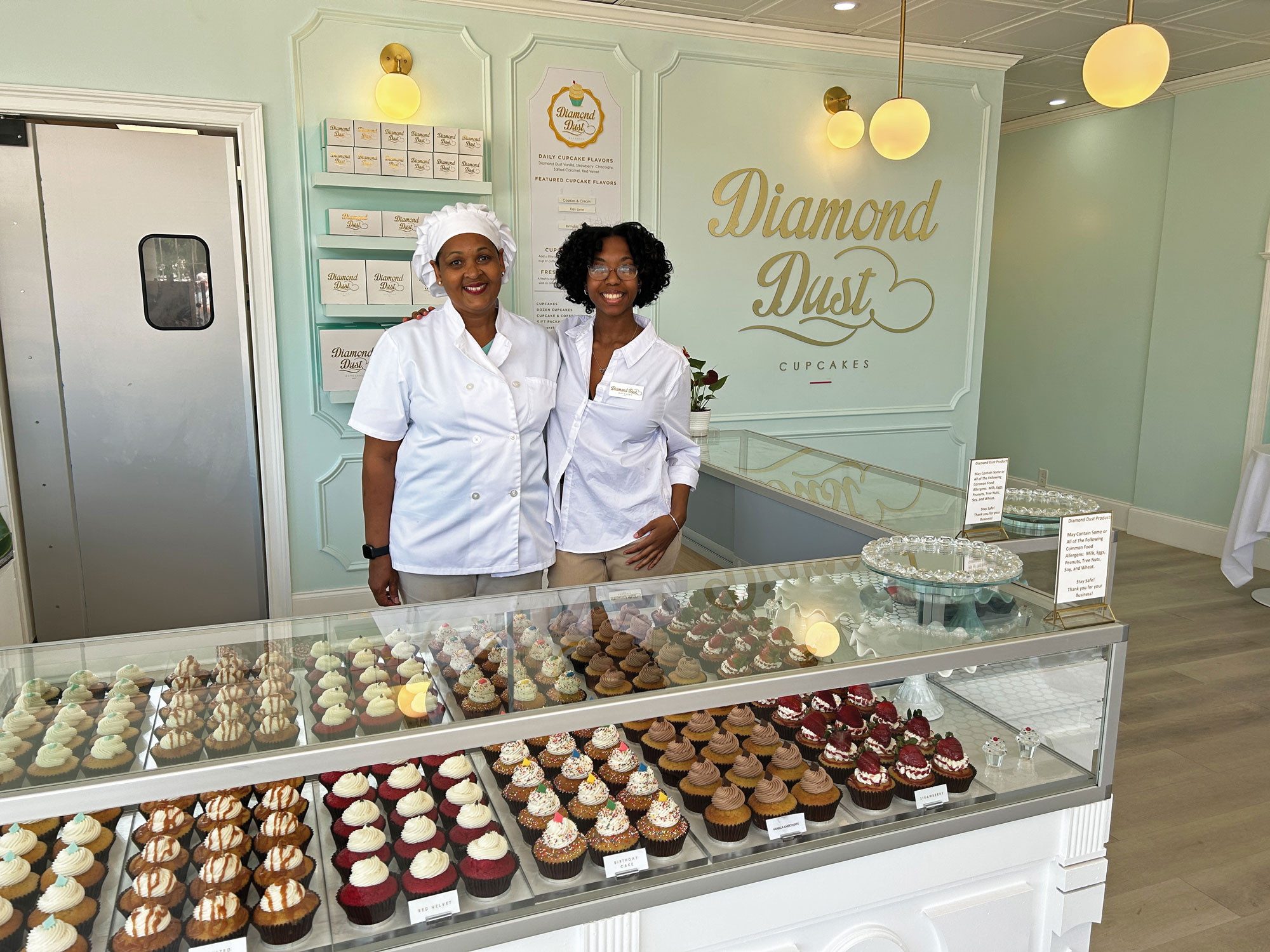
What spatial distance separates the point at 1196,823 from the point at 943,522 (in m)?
1.45

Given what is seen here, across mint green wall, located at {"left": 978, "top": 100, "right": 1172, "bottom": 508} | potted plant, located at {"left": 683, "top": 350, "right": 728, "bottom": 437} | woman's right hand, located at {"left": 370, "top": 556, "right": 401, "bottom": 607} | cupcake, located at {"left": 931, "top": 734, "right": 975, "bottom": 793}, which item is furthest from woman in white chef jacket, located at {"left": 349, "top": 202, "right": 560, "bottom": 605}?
mint green wall, located at {"left": 978, "top": 100, "right": 1172, "bottom": 508}

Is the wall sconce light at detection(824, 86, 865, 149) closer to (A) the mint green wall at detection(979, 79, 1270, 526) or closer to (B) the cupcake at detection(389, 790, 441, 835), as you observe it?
(A) the mint green wall at detection(979, 79, 1270, 526)

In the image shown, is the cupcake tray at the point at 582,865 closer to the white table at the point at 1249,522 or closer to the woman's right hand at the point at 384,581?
the woman's right hand at the point at 384,581

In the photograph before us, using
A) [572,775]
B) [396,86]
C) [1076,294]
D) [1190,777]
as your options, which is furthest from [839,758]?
[1076,294]

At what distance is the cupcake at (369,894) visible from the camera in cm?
131

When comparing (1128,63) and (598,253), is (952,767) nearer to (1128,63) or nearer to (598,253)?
(598,253)

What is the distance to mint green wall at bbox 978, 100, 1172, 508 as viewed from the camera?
6.30 meters

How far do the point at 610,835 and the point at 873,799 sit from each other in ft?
1.68

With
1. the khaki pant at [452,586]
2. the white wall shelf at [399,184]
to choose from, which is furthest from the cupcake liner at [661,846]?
Result: the white wall shelf at [399,184]

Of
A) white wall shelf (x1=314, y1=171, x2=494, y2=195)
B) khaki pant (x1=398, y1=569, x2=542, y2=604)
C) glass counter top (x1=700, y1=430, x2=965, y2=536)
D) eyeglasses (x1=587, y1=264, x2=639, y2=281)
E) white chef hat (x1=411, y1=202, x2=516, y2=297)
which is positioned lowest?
khaki pant (x1=398, y1=569, x2=542, y2=604)

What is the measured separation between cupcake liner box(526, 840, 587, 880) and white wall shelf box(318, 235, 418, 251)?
11.0 feet

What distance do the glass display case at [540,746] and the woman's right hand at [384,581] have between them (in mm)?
594

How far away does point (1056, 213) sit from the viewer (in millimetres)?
6957

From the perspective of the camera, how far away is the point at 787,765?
1713 mm
